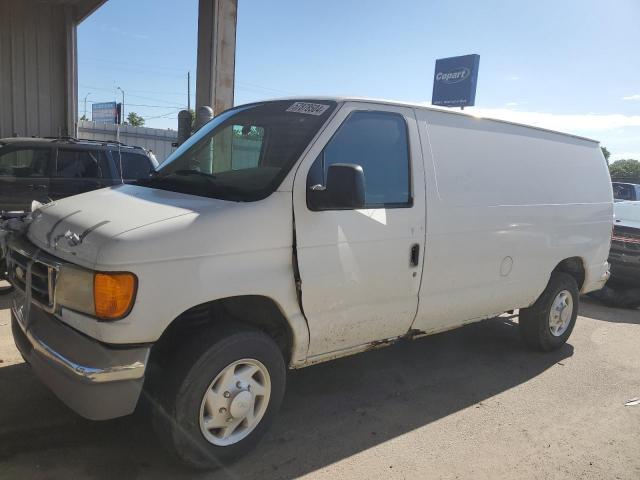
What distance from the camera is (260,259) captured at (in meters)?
2.80

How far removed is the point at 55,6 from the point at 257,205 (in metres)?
15.3

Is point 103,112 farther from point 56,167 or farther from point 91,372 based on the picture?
point 91,372

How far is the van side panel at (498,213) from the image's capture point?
12.2 ft

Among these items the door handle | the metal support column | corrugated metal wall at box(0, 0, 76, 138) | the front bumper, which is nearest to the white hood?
the front bumper

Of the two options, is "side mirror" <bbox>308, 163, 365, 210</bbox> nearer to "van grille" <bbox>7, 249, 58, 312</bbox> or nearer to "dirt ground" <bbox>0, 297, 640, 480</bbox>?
"van grille" <bbox>7, 249, 58, 312</bbox>

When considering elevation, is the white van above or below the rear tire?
above

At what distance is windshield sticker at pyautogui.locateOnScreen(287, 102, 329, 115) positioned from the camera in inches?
128

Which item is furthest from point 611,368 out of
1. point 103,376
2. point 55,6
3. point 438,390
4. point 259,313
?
point 55,6

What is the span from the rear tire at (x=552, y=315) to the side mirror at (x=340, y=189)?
9.53 feet

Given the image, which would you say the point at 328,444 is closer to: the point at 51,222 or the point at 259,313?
the point at 259,313

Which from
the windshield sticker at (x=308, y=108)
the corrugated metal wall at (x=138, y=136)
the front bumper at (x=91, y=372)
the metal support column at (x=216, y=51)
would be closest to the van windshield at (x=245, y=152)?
the windshield sticker at (x=308, y=108)

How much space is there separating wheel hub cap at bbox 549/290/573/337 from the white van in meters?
1.04

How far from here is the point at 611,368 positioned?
4977 millimetres

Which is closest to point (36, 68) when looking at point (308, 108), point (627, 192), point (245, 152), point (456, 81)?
point (456, 81)
